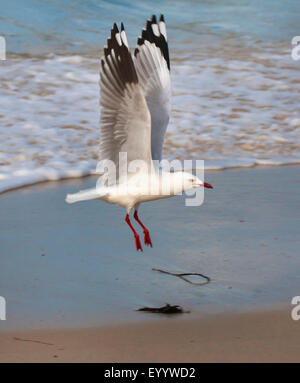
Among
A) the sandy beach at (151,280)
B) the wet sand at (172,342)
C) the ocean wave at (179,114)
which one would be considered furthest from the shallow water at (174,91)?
the wet sand at (172,342)

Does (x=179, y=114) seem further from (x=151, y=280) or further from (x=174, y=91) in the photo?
(x=151, y=280)

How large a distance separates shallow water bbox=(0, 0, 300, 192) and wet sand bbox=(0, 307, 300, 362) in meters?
2.73

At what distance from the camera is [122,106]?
11.8 ft

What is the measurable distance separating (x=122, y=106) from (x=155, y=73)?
802 mm

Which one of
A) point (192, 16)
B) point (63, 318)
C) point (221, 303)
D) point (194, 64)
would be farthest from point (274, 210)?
point (192, 16)

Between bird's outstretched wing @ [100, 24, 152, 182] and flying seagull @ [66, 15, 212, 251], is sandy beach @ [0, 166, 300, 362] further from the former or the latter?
bird's outstretched wing @ [100, 24, 152, 182]

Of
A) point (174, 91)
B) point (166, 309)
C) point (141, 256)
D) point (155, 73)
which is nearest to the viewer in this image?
point (166, 309)

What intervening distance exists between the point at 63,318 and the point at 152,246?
1.02 m

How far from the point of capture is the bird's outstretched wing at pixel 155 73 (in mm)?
4258

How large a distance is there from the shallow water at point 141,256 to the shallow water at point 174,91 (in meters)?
1.02

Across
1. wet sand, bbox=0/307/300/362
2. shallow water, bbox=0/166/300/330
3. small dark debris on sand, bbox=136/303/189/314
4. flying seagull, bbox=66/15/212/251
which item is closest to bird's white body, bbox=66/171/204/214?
flying seagull, bbox=66/15/212/251

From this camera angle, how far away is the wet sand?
2725mm

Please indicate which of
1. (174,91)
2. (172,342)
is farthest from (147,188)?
(174,91)

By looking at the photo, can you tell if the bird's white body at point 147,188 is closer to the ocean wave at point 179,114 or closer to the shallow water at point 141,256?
the shallow water at point 141,256
